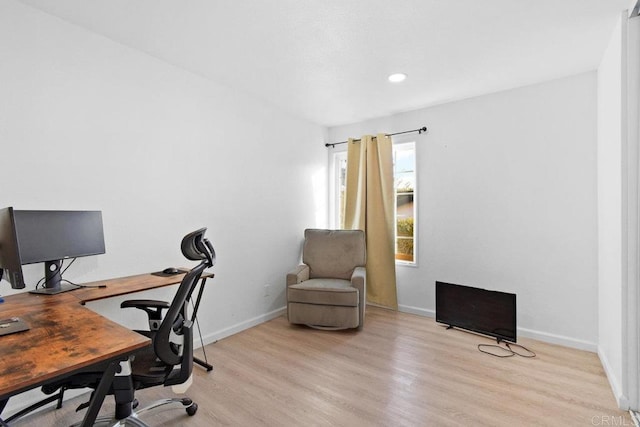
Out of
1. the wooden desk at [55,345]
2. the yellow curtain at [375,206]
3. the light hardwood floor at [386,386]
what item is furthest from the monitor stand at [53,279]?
the yellow curtain at [375,206]

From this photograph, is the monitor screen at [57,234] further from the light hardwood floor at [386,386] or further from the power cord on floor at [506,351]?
the power cord on floor at [506,351]

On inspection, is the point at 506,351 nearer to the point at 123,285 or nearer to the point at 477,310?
the point at 477,310

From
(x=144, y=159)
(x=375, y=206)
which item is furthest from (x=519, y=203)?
(x=144, y=159)

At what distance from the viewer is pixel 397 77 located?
112 inches

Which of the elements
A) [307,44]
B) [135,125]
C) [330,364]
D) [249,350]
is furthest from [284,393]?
[307,44]

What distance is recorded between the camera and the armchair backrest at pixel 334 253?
376cm

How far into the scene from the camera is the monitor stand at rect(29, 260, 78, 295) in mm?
1893

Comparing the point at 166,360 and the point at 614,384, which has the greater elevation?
the point at 166,360

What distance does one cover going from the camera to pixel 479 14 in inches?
76.9

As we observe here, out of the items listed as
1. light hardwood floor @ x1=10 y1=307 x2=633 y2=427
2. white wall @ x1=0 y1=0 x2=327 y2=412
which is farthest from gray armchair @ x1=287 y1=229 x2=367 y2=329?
white wall @ x1=0 y1=0 x2=327 y2=412

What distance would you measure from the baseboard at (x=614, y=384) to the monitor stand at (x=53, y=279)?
11.3ft

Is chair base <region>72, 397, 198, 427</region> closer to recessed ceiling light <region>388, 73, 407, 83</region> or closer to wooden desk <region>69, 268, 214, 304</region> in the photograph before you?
wooden desk <region>69, 268, 214, 304</region>

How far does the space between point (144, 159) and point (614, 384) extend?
3.72 metres

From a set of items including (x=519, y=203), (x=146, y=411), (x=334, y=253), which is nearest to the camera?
(x=146, y=411)
